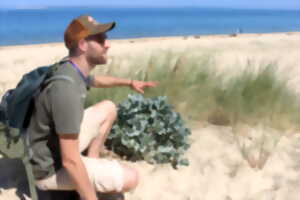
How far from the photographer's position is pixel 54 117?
2.28 metres

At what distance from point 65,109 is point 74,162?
288mm

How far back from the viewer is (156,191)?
3102 millimetres

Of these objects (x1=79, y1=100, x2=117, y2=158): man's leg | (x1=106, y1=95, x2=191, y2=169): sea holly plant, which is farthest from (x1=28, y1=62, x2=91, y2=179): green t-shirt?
(x1=106, y1=95, x2=191, y2=169): sea holly plant

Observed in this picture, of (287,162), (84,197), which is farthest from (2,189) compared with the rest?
(287,162)

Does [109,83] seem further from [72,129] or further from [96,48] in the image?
[72,129]

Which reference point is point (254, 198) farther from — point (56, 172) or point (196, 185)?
point (56, 172)

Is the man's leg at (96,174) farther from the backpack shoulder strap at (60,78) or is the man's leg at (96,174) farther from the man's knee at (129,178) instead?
the backpack shoulder strap at (60,78)

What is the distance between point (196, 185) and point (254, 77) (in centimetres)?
163

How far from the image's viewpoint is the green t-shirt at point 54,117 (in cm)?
225

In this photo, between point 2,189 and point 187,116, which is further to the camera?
point 187,116

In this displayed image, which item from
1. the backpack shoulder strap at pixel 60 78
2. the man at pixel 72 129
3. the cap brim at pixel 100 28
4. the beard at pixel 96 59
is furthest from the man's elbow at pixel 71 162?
the cap brim at pixel 100 28

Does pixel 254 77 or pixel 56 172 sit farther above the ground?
pixel 254 77

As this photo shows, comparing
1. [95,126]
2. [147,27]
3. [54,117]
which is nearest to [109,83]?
[95,126]

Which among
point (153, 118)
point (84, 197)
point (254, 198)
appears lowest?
point (254, 198)
